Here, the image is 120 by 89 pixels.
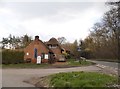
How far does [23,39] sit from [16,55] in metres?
54.4

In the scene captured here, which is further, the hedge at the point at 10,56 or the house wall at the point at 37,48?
the house wall at the point at 37,48

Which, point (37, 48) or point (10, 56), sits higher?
point (37, 48)

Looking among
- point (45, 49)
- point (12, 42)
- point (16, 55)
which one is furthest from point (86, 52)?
point (16, 55)

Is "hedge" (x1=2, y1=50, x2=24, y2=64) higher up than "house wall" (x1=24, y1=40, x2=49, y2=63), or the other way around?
"house wall" (x1=24, y1=40, x2=49, y2=63)

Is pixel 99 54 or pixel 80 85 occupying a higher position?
pixel 99 54

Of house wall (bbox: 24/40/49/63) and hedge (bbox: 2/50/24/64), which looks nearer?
hedge (bbox: 2/50/24/64)

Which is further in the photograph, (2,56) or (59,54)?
(59,54)

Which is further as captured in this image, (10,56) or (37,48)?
(37,48)

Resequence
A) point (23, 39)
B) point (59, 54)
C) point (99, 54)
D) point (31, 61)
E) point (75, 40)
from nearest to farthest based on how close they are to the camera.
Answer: point (31, 61) → point (59, 54) → point (99, 54) → point (23, 39) → point (75, 40)

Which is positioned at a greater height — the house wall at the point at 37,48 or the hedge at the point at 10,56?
the house wall at the point at 37,48

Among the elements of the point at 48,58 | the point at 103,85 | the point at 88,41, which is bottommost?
the point at 103,85

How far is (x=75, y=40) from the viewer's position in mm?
131875

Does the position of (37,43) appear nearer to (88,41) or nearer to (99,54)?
(99,54)

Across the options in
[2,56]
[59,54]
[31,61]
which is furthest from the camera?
[59,54]
